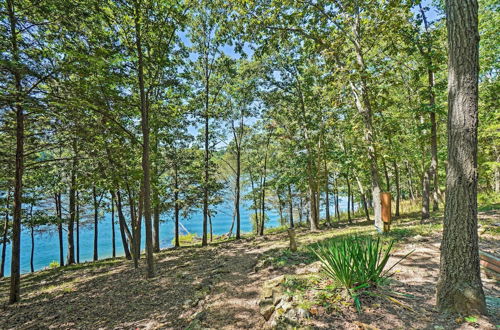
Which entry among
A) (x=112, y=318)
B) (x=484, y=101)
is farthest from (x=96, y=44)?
(x=484, y=101)

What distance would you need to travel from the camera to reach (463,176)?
7.30ft

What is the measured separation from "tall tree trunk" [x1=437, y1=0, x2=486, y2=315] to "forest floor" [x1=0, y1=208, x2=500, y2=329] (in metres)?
0.25

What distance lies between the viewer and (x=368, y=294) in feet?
8.93

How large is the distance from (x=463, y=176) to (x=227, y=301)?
3.91 metres

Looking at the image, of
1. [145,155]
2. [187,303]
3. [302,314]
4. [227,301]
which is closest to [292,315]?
[302,314]

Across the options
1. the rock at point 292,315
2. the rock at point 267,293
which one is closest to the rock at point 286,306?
the rock at point 292,315

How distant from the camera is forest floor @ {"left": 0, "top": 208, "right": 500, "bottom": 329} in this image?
238cm

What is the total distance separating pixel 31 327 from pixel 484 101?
18085mm

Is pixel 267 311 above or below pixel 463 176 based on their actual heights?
below

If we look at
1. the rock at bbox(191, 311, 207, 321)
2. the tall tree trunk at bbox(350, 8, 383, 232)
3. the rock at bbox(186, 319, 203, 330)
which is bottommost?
the rock at bbox(191, 311, 207, 321)

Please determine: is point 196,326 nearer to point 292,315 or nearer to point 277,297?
point 277,297

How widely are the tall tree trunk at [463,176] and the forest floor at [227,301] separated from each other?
250 mm

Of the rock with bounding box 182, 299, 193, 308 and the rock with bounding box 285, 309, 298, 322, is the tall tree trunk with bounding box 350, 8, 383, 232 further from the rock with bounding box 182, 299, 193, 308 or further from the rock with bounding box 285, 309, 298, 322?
the rock with bounding box 182, 299, 193, 308

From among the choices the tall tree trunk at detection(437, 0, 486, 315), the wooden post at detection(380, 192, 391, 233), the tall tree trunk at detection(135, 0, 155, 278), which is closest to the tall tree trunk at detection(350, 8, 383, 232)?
the wooden post at detection(380, 192, 391, 233)
